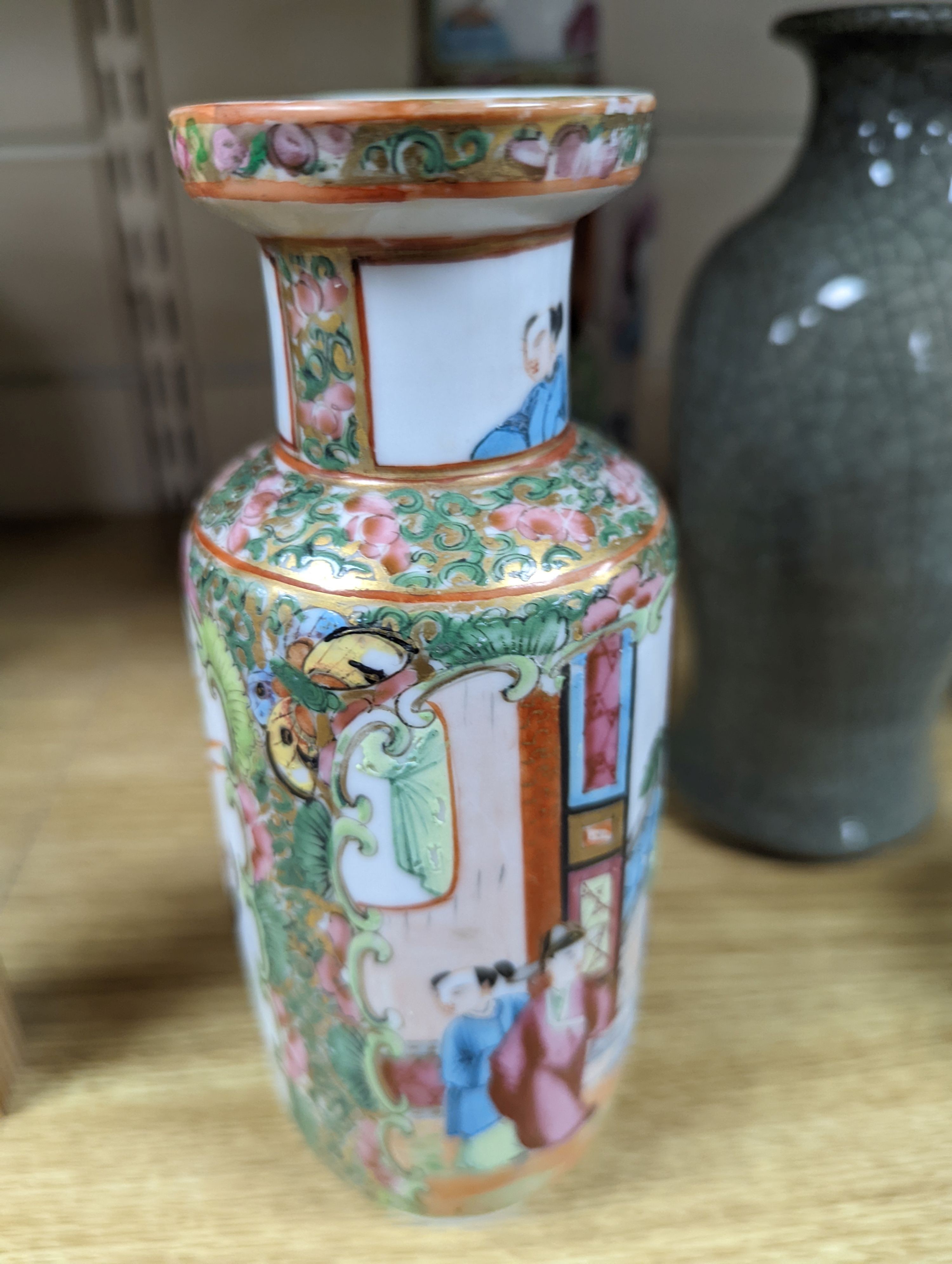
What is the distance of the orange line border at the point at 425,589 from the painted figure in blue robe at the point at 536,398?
5 centimetres

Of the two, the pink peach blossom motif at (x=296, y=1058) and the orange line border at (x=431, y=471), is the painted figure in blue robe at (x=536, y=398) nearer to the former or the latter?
the orange line border at (x=431, y=471)

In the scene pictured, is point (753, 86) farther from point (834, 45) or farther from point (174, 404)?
point (174, 404)

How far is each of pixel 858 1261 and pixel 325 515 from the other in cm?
34

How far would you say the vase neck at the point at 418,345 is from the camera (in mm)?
306

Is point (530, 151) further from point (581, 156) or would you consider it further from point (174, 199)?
point (174, 199)

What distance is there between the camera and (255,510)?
13.5 inches

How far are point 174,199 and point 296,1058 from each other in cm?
71

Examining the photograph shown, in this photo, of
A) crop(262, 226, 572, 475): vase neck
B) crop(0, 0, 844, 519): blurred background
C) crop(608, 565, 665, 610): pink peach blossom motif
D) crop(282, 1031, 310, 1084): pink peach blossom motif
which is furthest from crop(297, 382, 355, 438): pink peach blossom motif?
crop(0, 0, 844, 519): blurred background

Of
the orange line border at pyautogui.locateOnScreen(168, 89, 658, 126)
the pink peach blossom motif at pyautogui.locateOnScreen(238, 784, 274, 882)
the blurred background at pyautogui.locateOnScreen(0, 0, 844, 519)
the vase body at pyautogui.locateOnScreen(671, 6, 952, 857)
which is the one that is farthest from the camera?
the blurred background at pyautogui.locateOnScreen(0, 0, 844, 519)

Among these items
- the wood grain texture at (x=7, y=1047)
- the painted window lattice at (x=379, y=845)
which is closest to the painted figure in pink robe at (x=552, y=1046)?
the painted window lattice at (x=379, y=845)

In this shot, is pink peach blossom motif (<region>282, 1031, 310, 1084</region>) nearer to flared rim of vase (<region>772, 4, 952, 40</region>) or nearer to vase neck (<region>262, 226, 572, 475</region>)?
vase neck (<region>262, 226, 572, 475</region>)

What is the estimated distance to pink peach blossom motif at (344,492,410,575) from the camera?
31 cm

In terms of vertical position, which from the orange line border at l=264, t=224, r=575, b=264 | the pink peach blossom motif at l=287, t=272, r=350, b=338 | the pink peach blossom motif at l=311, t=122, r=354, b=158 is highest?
the pink peach blossom motif at l=311, t=122, r=354, b=158

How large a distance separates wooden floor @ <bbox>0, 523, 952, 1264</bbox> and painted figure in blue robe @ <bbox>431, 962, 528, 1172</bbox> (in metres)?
0.04
